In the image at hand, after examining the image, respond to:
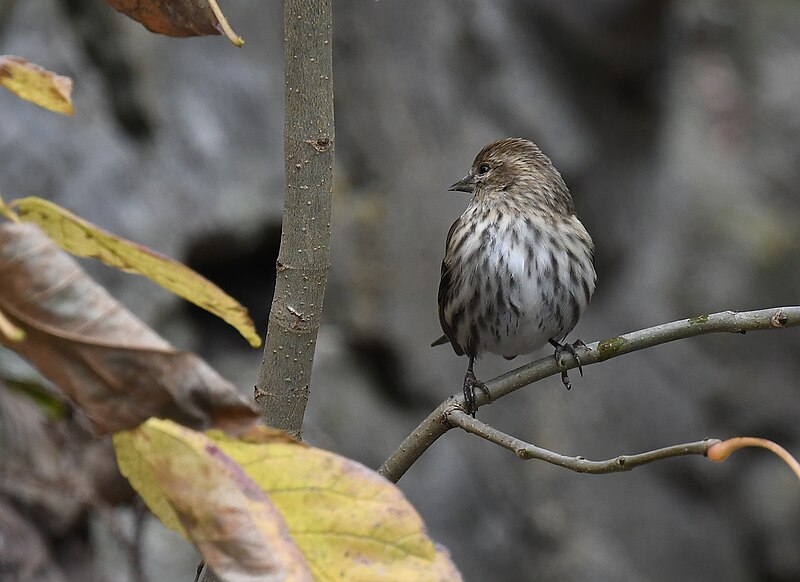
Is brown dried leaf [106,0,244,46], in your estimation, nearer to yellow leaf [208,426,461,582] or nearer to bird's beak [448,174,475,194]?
yellow leaf [208,426,461,582]

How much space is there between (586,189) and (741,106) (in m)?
2.67

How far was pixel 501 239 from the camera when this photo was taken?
10.5 feet

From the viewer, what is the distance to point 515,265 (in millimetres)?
3176

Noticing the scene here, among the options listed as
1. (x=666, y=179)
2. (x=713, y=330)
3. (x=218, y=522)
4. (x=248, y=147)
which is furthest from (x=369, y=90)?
(x=218, y=522)

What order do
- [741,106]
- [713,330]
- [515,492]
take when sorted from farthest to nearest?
[741,106], [515,492], [713,330]

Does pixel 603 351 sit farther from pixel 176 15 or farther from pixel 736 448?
pixel 176 15

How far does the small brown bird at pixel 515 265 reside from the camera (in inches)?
125

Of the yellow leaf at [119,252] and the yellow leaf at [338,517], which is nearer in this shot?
the yellow leaf at [338,517]

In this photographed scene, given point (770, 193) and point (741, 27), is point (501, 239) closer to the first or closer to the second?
point (770, 193)

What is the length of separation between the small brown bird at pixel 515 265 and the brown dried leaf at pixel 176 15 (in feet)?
6.73

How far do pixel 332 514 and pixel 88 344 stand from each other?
229 millimetres

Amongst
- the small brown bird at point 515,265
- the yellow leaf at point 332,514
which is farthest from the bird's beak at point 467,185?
the yellow leaf at point 332,514

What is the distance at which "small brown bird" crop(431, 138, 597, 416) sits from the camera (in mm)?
3186

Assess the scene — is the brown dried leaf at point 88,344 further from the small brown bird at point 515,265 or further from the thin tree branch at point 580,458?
the small brown bird at point 515,265
